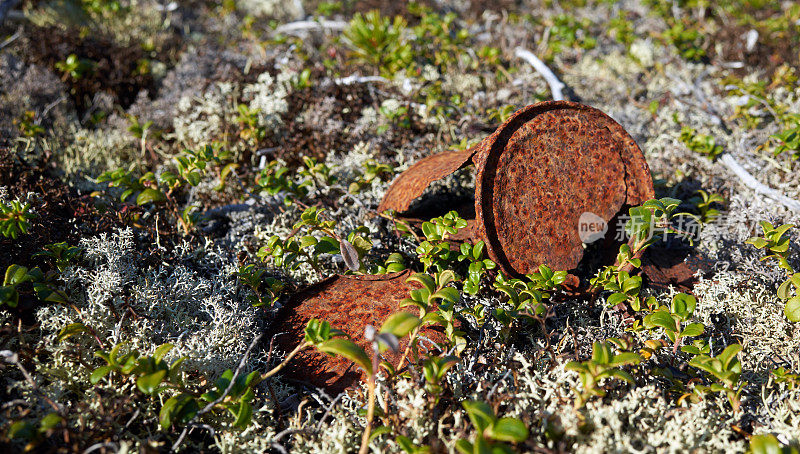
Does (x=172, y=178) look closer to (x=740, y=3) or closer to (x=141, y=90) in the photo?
(x=141, y=90)

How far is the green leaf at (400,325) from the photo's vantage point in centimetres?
176

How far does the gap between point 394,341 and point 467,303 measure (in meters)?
1.21

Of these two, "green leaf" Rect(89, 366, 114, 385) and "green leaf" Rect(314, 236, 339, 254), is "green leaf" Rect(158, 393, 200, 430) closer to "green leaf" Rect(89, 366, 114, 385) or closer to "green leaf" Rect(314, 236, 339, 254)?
"green leaf" Rect(89, 366, 114, 385)

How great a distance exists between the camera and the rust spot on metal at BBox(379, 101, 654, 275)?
2602mm

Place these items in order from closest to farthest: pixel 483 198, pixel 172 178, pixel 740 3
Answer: pixel 483 198
pixel 172 178
pixel 740 3

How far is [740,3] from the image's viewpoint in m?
7.38

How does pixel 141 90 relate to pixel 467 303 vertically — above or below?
above

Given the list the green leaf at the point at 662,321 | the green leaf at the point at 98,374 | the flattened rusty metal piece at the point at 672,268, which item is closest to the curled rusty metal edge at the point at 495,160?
the flattened rusty metal piece at the point at 672,268

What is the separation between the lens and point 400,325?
178 centimetres

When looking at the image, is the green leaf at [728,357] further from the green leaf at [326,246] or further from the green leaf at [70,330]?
the green leaf at [70,330]

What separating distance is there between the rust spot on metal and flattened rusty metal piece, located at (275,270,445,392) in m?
0.51

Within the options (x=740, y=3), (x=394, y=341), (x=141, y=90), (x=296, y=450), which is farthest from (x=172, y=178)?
(x=740, y=3)

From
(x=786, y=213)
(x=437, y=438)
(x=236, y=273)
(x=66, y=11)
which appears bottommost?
(x=786, y=213)

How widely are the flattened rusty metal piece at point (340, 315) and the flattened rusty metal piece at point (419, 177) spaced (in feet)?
1.47
